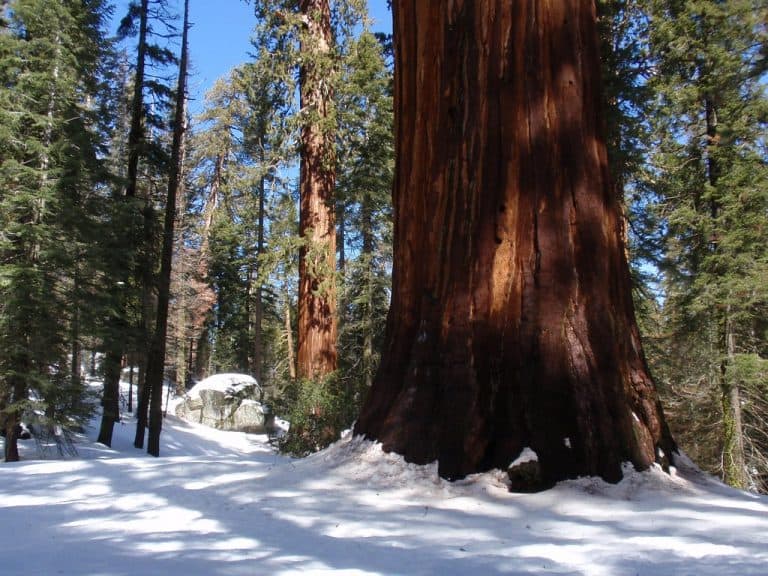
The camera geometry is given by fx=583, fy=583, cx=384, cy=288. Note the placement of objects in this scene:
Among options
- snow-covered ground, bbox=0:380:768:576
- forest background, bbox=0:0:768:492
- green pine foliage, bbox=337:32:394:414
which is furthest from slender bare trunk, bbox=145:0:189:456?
snow-covered ground, bbox=0:380:768:576

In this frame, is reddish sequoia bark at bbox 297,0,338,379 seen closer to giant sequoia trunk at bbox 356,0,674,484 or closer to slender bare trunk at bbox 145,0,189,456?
giant sequoia trunk at bbox 356,0,674,484

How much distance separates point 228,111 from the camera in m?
26.0

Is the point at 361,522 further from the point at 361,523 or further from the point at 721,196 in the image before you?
the point at 721,196

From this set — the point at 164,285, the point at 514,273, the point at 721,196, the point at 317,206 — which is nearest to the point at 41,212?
the point at 164,285

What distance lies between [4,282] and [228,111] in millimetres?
15466

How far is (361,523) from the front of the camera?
A: 127 inches

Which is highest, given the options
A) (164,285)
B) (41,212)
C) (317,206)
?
(41,212)

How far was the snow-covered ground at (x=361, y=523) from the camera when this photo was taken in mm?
2508

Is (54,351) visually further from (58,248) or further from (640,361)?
(640,361)

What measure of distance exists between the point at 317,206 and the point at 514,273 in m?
6.47

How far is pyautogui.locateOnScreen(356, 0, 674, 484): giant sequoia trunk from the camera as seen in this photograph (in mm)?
4039

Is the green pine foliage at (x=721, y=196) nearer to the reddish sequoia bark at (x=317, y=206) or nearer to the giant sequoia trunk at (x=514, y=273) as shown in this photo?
the reddish sequoia bark at (x=317, y=206)

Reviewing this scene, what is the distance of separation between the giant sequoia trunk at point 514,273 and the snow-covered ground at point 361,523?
253mm

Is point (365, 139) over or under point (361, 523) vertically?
over
